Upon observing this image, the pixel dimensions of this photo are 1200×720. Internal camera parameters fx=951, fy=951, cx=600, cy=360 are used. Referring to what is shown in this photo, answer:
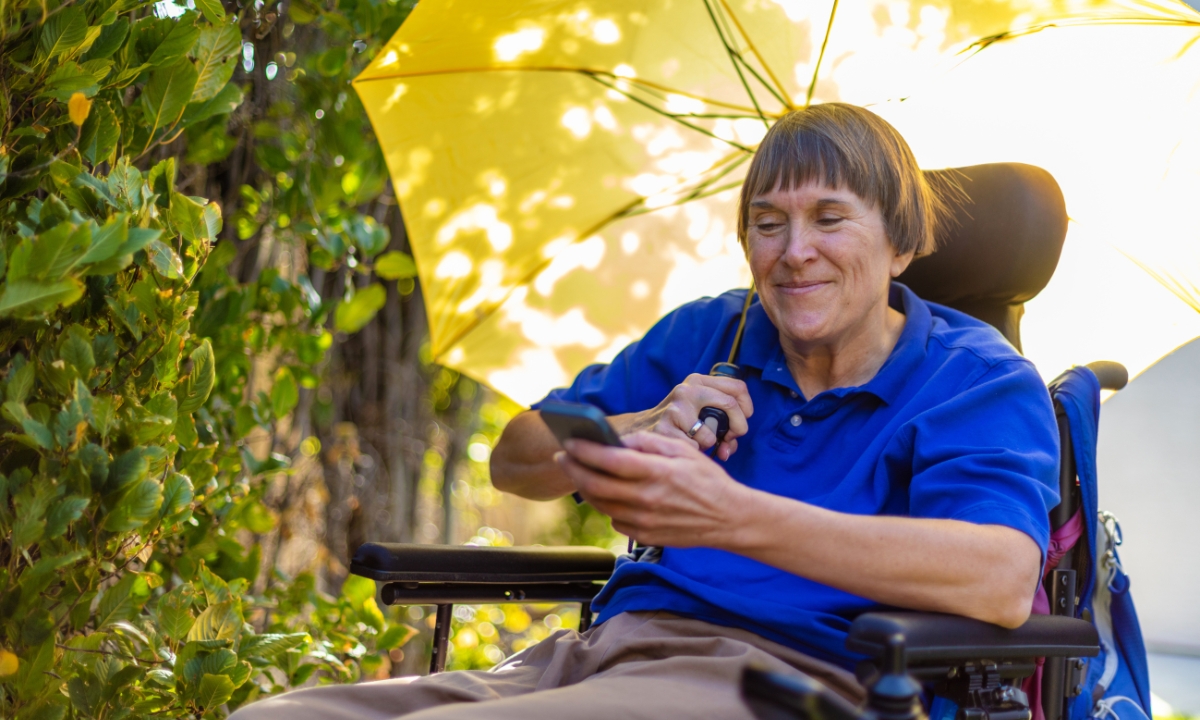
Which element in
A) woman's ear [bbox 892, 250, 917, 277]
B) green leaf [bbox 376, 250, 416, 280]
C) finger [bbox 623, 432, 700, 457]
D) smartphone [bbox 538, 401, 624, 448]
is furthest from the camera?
green leaf [bbox 376, 250, 416, 280]

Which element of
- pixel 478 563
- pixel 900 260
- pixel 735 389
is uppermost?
pixel 900 260

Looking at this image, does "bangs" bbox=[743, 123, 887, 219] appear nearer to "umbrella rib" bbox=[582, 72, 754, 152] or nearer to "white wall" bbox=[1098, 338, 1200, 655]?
"umbrella rib" bbox=[582, 72, 754, 152]

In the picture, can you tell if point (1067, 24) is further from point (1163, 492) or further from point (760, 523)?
point (1163, 492)

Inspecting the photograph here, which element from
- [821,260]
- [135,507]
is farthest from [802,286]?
[135,507]

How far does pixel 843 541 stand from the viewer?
1.30 meters

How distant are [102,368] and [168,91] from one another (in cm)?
41

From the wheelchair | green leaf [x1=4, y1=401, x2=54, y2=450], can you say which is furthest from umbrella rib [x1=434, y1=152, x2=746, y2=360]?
green leaf [x1=4, y1=401, x2=54, y2=450]

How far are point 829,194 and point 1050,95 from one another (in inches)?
25.4

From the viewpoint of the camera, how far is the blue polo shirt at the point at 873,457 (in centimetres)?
141

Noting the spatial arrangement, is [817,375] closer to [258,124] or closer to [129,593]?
[129,593]

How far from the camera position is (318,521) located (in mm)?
3141

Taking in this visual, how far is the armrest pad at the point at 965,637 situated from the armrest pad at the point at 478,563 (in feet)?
2.56

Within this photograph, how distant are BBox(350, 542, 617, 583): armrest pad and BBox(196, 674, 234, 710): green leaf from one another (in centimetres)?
30

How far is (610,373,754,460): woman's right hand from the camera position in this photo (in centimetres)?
163
